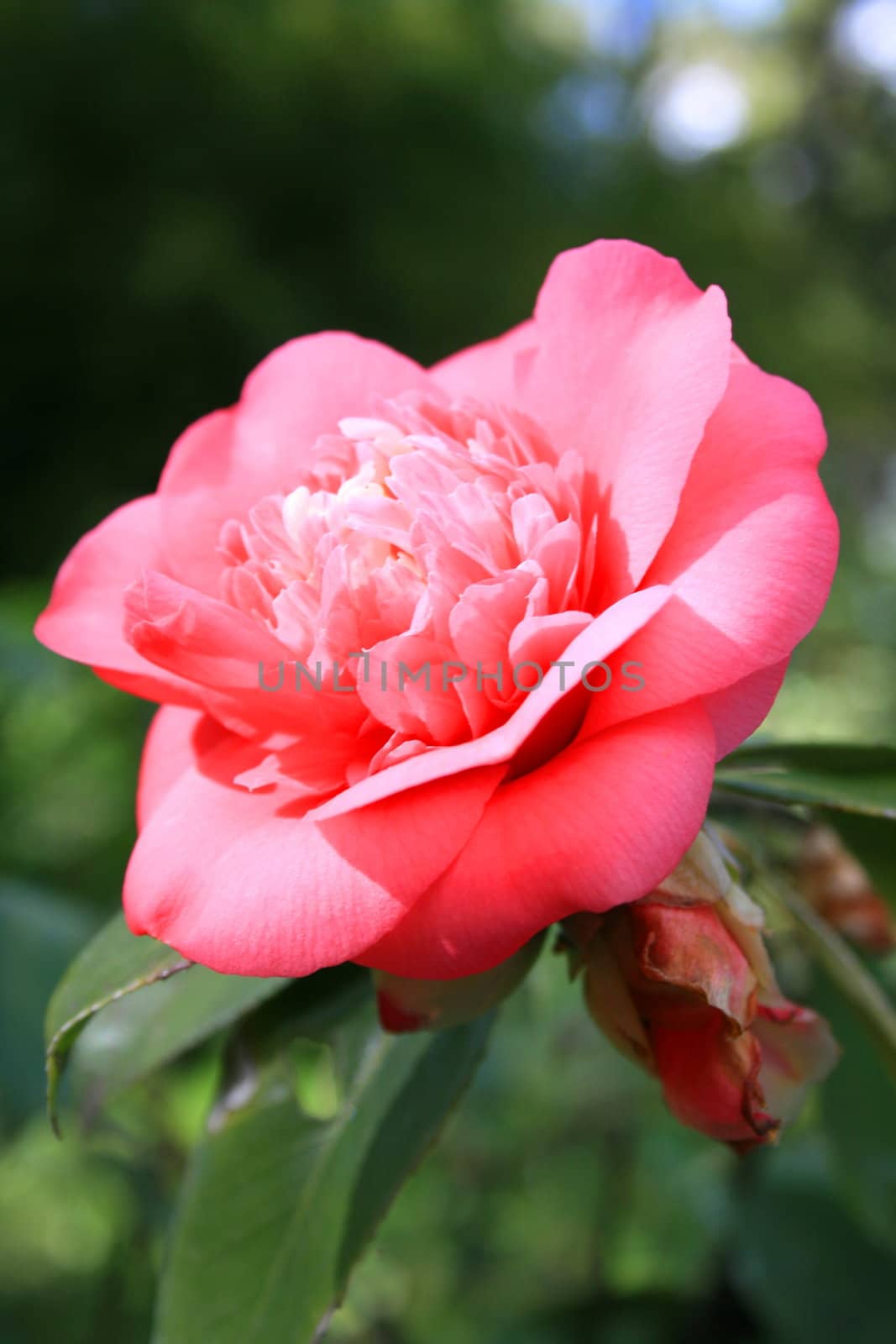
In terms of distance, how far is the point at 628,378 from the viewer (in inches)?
15.2

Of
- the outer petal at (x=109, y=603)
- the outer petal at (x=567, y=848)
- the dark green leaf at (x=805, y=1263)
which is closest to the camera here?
the outer petal at (x=567, y=848)

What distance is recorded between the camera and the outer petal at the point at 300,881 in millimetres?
313

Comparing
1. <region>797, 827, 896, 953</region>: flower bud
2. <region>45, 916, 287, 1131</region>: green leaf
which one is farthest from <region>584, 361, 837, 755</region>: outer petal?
<region>797, 827, 896, 953</region>: flower bud

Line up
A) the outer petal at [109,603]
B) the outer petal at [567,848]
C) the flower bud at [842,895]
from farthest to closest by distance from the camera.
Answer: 1. the flower bud at [842,895]
2. the outer petal at [109,603]
3. the outer petal at [567,848]

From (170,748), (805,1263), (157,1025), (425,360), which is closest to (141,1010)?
(157,1025)

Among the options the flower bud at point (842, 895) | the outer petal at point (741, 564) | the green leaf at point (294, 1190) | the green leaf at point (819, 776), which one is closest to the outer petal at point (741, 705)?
the outer petal at point (741, 564)

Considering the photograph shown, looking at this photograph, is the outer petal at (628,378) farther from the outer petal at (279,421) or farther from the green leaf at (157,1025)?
the green leaf at (157,1025)

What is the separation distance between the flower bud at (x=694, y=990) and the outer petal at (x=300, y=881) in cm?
8

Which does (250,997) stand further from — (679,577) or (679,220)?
(679,220)

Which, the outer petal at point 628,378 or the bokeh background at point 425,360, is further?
the bokeh background at point 425,360

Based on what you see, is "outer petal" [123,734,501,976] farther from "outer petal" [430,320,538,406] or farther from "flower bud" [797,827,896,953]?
"flower bud" [797,827,896,953]

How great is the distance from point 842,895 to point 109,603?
1.52 ft

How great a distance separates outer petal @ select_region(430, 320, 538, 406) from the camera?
0.46m

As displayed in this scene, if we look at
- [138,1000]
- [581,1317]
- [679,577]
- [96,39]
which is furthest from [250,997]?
[96,39]
